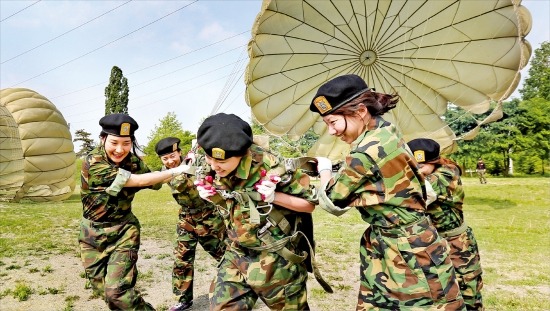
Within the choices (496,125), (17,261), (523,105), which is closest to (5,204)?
(17,261)

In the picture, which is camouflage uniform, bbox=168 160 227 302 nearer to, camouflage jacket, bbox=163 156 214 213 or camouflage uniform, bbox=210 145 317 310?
camouflage jacket, bbox=163 156 214 213

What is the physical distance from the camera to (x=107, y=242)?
3871 millimetres

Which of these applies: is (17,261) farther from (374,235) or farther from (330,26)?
(330,26)

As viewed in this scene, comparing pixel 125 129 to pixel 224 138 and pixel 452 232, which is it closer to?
pixel 224 138

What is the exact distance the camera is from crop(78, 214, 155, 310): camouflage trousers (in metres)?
3.66

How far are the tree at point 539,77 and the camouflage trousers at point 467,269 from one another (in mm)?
48542

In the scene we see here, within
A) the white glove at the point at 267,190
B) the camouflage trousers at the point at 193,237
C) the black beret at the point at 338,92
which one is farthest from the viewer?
the camouflage trousers at the point at 193,237

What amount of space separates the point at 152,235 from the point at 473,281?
7.53 meters

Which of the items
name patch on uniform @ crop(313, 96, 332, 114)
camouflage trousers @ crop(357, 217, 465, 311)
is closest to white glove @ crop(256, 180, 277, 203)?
name patch on uniform @ crop(313, 96, 332, 114)

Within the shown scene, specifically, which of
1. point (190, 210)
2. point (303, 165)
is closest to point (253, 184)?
point (303, 165)

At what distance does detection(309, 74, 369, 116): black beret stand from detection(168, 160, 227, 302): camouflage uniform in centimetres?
297

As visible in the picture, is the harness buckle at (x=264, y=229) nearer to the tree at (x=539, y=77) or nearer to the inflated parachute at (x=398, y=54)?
the inflated parachute at (x=398, y=54)

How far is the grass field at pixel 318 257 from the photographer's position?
4.88 meters

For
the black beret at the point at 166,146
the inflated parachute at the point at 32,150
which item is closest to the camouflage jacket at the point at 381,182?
the black beret at the point at 166,146
